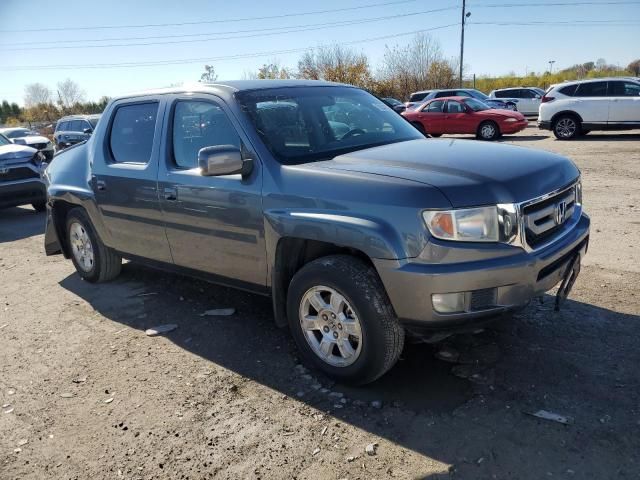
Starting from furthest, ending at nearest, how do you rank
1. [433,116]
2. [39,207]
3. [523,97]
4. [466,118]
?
1. [523,97]
2. [433,116]
3. [466,118]
4. [39,207]

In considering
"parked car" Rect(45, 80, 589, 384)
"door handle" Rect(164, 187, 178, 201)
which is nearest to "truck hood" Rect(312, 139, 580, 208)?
"parked car" Rect(45, 80, 589, 384)

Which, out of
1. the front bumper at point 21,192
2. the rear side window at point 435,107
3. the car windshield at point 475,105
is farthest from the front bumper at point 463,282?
the rear side window at point 435,107

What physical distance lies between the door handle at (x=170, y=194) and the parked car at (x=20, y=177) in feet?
23.1

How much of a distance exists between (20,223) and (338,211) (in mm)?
8735

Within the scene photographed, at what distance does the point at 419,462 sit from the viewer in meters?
2.65

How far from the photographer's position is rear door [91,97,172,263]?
4.36m

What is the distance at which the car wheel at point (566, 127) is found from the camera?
16.4m

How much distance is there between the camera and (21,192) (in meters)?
9.85

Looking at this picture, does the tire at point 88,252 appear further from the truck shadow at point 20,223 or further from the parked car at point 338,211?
the truck shadow at point 20,223

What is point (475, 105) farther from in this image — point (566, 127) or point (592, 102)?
point (592, 102)

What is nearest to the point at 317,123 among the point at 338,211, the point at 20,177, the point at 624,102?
the point at 338,211

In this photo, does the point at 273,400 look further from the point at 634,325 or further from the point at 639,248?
the point at 639,248

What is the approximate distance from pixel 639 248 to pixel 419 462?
13.7 ft

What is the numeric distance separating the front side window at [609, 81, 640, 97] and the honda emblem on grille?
47.9 ft
